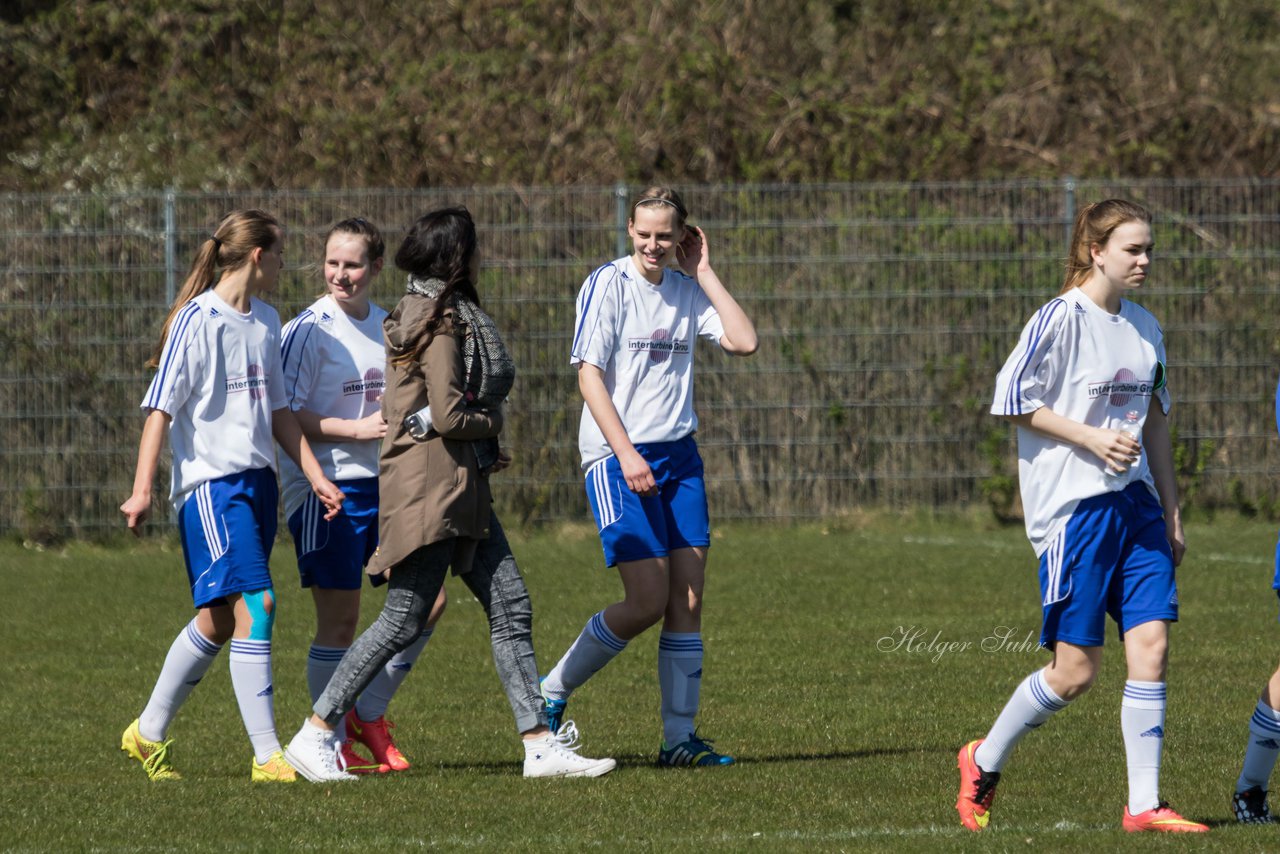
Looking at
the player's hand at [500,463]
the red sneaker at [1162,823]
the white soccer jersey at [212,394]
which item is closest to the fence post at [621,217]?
the player's hand at [500,463]

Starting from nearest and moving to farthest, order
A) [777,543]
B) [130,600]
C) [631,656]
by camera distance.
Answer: [631,656] < [130,600] < [777,543]

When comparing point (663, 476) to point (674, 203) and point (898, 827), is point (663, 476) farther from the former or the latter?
point (898, 827)

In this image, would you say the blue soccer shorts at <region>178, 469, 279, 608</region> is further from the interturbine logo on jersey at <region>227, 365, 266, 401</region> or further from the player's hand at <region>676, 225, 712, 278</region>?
the player's hand at <region>676, 225, 712, 278</region>

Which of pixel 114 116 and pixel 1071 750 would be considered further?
pixel 114 116

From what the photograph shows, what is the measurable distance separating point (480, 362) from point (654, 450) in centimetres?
77

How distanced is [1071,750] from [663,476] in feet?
5.93

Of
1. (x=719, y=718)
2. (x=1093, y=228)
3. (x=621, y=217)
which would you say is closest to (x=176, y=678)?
(x=719, y=718)

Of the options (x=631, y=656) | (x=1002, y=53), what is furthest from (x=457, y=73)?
(x=631, y=656)

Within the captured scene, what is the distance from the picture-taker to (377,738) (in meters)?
6.68

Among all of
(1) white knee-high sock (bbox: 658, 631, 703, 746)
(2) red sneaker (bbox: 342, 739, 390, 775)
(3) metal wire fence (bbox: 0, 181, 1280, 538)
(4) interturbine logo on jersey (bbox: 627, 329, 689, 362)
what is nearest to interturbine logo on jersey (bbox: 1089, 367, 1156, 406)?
(4) interturbine logo on jersey (bbox: 627, 329, 689, 362)

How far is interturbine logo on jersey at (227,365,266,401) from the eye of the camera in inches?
247

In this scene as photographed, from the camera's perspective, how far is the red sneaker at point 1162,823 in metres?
5.09

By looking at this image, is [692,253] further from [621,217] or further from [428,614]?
[621,217]

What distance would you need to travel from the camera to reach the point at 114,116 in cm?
1766
